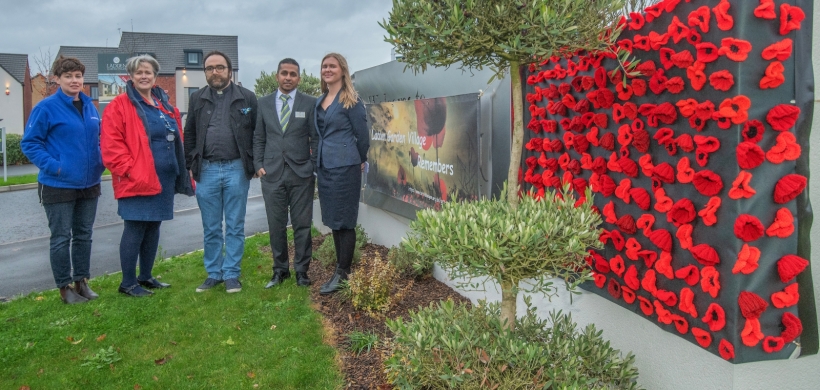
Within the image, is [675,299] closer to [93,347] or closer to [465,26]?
[465,26]

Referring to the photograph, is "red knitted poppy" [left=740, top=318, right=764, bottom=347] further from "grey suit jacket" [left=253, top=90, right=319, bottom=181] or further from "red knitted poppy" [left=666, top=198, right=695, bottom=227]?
"grey suit jacket" [left=253, top=90, right=319, bottom=181]

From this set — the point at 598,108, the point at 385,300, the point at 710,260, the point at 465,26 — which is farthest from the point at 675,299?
the point at 385,300

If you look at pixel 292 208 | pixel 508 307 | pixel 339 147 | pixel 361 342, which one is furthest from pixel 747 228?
pixel 292 208

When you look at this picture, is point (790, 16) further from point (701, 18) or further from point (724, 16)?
point (701, 18)

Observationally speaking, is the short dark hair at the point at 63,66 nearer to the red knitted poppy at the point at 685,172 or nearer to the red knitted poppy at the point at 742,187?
the red knitted poppy at the point at 685,172

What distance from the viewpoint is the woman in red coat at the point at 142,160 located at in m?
5.35

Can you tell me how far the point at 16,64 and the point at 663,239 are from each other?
198 feet

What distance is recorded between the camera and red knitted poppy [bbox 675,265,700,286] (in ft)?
9.00

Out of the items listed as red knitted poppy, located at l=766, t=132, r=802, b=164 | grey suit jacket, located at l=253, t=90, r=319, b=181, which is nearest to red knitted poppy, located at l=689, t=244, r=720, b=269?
red knitted poppy, located at l=766, t=132, r=802, b=164

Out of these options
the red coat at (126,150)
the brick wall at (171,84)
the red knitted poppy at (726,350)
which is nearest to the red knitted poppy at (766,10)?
the red knitted poppy at (726,350)

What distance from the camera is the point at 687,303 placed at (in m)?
2.78

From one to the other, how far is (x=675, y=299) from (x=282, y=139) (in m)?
3.79

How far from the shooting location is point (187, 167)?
5.83 m

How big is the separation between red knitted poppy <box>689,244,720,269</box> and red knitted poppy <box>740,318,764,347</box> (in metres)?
0.28
